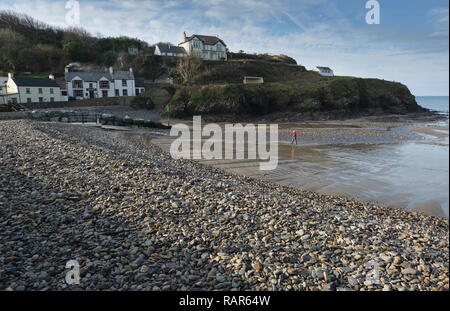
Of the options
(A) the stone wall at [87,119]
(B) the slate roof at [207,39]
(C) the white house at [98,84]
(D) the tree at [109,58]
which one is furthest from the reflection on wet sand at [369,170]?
(B) the slate roof at [207,39]

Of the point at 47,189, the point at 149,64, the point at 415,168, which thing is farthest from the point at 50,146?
the point at 149,64

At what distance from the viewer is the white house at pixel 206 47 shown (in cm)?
8362

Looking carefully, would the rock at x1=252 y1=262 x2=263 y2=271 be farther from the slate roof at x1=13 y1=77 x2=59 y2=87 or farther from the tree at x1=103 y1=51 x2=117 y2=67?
the tree at x1=103 y1=51 x2=117 y2=67

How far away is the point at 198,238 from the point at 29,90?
198 ft

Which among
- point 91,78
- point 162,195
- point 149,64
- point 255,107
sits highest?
point 149,64

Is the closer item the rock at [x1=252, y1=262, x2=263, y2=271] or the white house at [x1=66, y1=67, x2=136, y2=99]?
the rock at [x1=252, y1=262, x2=263, y2=271]

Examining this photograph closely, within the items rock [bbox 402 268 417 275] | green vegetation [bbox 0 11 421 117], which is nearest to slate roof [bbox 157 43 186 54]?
green vegetation [bbox 0 11 421 117]

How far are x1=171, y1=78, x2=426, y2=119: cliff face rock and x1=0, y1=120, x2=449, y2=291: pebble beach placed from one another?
38.4 metres

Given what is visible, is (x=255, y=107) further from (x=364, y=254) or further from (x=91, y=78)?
(x=364, y=254)

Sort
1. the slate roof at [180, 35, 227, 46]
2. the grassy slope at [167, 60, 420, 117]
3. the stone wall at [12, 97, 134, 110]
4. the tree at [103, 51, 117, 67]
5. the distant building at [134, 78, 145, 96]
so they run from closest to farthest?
the stone wall at [12, 97, 134, 110]
the grassy slope at [167, 60, 420, 117]
the distant building at [134, 78, 145, 96]
the tree at [103, 51, 117, 67]
the slate roof at [180, 35, 227, 46]

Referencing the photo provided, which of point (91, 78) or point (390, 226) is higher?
point (91, 78)

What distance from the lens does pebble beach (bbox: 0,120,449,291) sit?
Result: 469 cm

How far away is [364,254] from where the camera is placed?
544 centimetres

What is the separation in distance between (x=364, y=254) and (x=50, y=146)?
15653 mm
